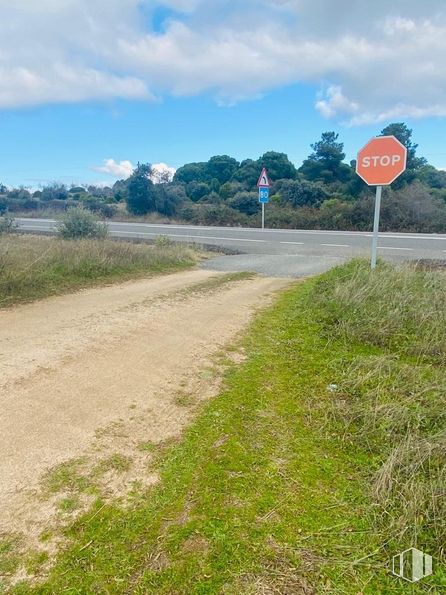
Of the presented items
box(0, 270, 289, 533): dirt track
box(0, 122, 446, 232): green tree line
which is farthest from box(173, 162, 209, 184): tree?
box(0, 270, 289, 533): dirt track

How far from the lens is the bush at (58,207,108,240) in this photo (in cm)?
1242

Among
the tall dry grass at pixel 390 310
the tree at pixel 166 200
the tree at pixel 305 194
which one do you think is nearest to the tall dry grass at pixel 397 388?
the tall dry grass at pixel 390 310

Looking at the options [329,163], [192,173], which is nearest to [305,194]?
[329,163]

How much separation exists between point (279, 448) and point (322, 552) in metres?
0.83

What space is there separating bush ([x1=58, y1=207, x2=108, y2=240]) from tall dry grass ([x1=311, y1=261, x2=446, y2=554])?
842 cm

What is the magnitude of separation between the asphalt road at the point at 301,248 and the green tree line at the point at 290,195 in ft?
9.25

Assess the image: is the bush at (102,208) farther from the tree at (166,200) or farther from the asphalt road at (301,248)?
the asphalt road at (301,248)

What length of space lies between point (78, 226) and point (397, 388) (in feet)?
37.4

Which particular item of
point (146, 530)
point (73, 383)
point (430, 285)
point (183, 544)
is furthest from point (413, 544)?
point (430, 285)

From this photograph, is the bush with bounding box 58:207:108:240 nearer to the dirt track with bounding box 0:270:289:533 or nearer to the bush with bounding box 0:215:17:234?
the bush with bounding box 0:215:17:234

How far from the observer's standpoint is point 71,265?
790cm

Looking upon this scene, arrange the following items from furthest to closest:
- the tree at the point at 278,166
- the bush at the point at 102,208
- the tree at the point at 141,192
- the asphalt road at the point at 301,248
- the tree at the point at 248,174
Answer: the tree at the point at 278,166, the tree at the point at 248,174, the bush at the point at 102,208, the tree at the point at 141,192, the asphalt road at the point at 301,248

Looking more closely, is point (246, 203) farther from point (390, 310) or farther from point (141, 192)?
point (390, 310)

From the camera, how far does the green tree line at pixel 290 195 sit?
18906mm
